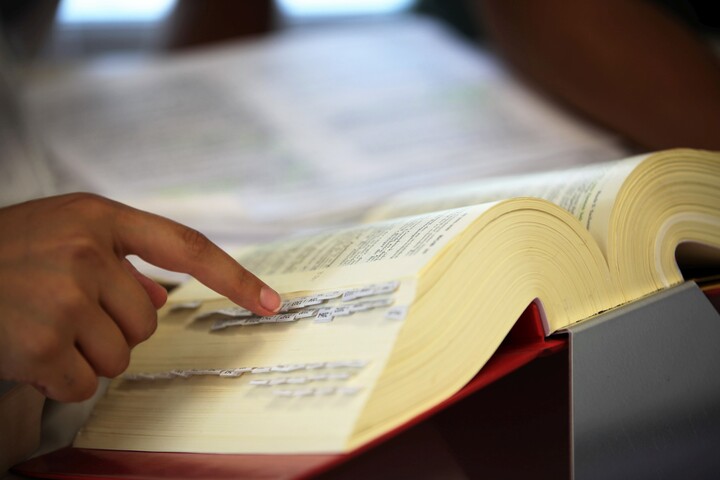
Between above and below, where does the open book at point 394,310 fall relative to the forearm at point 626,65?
below

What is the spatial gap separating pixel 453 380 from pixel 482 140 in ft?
2.08

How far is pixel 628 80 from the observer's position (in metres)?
0.86

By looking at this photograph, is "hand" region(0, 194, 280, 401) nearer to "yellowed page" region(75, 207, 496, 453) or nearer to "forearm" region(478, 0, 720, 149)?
"yellowed page" region(75, 207, 496, 453)

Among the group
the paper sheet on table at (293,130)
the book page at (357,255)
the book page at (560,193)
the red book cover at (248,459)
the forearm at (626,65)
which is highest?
the forearm at (626,65)

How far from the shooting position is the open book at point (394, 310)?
350mm

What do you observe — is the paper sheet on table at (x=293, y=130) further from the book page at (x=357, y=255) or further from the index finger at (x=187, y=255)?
the index finger at (x=187, y=255)

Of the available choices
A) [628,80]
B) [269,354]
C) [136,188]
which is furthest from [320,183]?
[269,354]

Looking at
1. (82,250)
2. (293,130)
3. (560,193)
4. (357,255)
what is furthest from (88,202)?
(293,130)

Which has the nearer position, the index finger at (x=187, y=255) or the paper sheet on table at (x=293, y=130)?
the index finger at (x=187, y=255)

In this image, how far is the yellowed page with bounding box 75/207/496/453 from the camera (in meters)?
0.35

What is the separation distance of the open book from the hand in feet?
0.14

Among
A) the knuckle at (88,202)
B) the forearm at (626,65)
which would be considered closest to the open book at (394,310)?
the knuckle at (88,202)

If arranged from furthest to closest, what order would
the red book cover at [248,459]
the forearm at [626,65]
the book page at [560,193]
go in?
the forearm at [626,65] → the book page at [560,193] → the red book cover at [248,459]

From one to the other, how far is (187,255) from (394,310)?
115 mm
